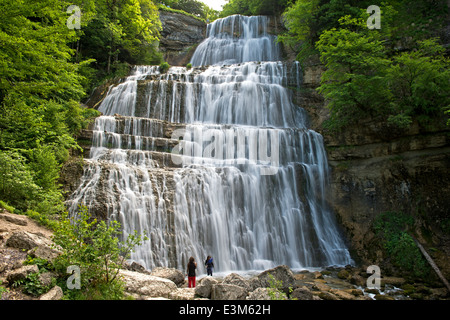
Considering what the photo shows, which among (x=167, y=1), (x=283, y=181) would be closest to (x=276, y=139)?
(x=283, y=181)

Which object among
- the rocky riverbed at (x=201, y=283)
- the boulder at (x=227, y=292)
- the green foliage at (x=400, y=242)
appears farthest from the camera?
the green foliage at (x=400, y=242)

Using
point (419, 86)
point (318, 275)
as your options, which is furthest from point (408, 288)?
point (419, 86)

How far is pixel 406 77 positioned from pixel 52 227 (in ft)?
51.4

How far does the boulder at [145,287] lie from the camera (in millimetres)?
5516

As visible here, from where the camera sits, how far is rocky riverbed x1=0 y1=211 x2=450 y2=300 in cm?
472

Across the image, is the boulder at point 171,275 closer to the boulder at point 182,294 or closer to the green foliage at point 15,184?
the boulder at point 182,294

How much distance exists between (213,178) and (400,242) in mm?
9116

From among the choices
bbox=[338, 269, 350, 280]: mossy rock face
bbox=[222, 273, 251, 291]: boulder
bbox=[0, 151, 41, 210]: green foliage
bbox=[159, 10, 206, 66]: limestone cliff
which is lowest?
bbox=[338, 269, 350, 280]: mossy rock face

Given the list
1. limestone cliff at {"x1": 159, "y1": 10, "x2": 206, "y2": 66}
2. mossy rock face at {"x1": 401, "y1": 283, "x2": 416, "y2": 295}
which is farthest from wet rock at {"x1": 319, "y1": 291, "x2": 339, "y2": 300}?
limestone cliff at {"x1": 159, "y1": 10, "x2": 206, "y2": 66}

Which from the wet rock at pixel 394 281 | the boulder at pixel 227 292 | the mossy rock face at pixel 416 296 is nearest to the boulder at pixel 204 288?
the boulder at pixel 227 292

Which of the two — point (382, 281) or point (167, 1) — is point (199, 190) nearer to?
point (382, 281)

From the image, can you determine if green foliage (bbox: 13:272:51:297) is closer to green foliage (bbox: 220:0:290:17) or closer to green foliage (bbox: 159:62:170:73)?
green foliage (bbox: 159:62:170:73)

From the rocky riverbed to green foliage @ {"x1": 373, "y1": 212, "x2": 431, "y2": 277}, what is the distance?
92 cm

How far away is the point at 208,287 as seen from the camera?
6.36 metres
